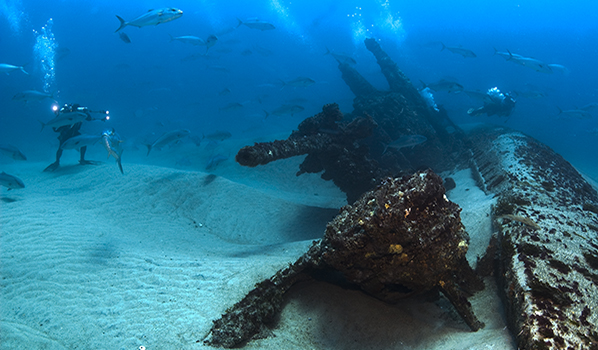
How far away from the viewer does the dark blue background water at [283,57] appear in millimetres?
35312

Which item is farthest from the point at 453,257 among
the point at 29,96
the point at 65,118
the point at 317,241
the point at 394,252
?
the point at 29,96

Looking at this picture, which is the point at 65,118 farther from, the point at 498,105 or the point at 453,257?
the point at 498,105

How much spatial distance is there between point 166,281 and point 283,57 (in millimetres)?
77969

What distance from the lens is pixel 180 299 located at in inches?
138

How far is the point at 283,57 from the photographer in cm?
7425

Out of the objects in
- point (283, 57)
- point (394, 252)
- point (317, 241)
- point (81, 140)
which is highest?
point (283, 57)

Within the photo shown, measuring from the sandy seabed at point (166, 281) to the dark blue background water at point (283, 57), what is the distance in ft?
65.0

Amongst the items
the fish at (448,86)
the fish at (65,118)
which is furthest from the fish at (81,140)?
the fish at (448,86)

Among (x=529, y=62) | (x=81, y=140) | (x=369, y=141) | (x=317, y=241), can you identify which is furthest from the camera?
(x=369, y=141)

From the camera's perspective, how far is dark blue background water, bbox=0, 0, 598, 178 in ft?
116

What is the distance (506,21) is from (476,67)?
1138 cm

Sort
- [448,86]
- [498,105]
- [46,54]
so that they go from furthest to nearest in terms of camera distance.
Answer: [46,54]
[498,105]
[448,86]

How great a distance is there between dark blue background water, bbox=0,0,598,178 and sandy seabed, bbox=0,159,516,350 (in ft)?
65.0

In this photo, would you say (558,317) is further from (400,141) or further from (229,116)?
(229,116)
